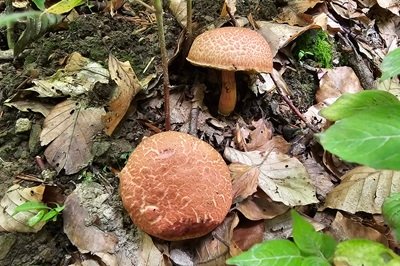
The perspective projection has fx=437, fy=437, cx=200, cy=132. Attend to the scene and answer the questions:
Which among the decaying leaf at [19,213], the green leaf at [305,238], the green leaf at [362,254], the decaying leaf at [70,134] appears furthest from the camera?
the decaying leaf at [70,134]

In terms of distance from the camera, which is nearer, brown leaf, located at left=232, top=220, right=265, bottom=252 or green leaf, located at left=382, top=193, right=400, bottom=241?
green leaf, located at left=382, top=193, right=400, bottom=241

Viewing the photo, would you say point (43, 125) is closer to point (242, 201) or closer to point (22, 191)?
point (22, 191)

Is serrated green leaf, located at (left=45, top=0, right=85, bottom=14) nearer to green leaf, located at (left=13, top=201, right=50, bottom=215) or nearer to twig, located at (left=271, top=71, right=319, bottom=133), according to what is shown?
green leaf, located at (left=13, top=201, right=50, bottom=215)

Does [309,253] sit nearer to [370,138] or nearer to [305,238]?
[305,238]

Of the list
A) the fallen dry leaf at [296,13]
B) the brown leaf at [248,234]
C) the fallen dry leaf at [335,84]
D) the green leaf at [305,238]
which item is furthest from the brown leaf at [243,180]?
the fallen dry leaf at [296,13]

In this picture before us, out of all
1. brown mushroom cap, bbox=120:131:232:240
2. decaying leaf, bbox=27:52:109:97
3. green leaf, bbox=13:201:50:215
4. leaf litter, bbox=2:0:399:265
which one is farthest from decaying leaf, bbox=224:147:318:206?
green leaf, bbox=13:201:50:215

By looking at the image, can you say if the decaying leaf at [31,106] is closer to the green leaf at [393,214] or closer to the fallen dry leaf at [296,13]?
the fallen dry leaf at [296,13]
